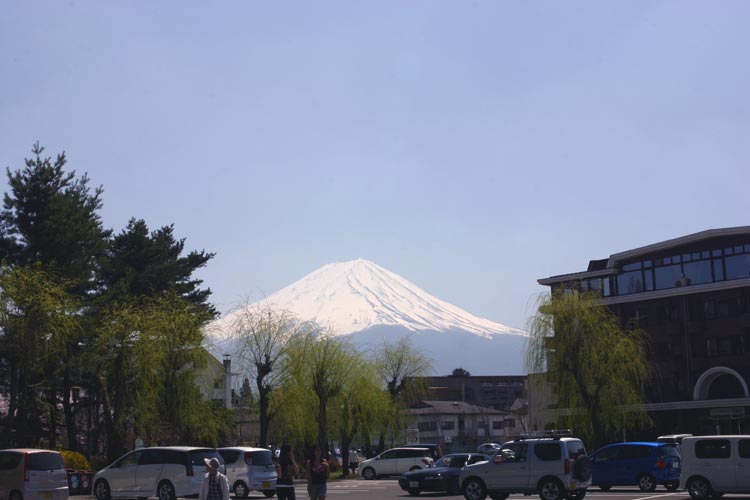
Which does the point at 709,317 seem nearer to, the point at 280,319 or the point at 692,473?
the point at 280,319

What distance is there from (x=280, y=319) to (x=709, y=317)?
27.3m

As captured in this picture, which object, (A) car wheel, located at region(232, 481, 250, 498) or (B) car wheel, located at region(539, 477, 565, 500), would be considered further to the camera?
(A) car wheel, located at region(232, 481, 250, 498)

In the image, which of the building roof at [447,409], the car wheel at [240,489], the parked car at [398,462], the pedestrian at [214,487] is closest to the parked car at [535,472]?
the car wheel at [240,489]

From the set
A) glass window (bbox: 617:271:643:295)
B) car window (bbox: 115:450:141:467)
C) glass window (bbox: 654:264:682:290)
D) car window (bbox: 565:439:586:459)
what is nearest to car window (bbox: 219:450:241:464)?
car window (bbox: 115:450:141:467)

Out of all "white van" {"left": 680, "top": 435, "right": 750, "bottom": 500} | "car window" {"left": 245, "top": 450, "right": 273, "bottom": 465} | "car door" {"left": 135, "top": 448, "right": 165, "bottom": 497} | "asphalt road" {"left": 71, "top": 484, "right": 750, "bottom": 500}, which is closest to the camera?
"white van" {"left": 680, "top": 435, "right": 750, "bottom": 500}

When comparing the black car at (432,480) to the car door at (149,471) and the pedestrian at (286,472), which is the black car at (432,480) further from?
the pedestrian at (286,472)

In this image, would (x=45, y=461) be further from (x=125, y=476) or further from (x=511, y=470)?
(x=511, y=470)

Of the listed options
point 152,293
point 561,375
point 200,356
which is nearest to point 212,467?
point 200,356

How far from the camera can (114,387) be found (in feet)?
147

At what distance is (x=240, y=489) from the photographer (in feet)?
103

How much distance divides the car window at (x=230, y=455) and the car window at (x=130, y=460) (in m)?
3.95

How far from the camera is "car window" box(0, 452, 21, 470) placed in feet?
83.7

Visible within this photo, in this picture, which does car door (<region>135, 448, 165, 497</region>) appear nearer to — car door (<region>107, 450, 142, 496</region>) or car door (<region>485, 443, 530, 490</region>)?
car door (<region>107, 450, 142, 496</region>)

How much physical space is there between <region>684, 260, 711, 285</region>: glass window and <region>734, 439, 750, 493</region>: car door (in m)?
36.5
